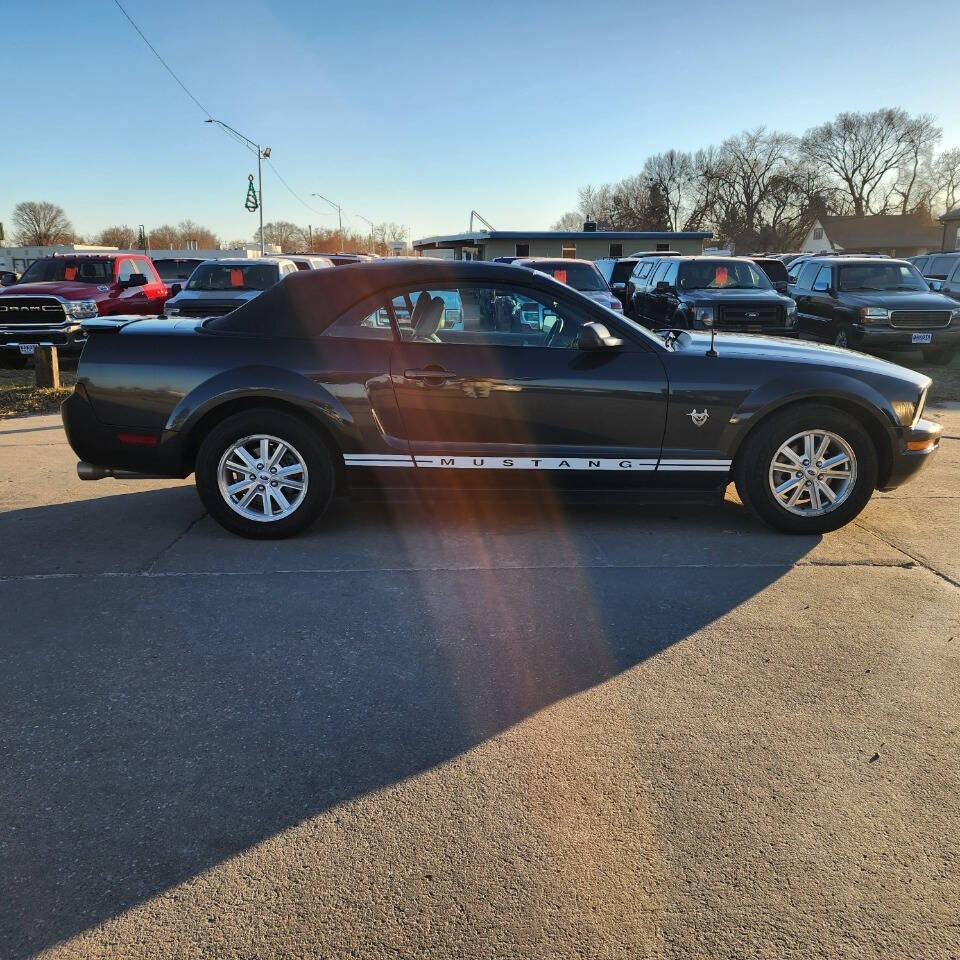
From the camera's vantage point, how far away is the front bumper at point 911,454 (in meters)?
5.23

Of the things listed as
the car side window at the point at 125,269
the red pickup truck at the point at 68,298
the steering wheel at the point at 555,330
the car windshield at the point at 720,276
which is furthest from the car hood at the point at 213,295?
the steering wheel at the point at 555,330

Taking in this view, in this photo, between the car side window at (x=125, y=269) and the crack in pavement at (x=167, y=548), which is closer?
the crack in pavement at (x=167, y=548)

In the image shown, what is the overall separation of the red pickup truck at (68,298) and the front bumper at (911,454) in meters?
11.3

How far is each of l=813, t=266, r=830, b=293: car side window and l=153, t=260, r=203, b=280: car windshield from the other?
1707 cm

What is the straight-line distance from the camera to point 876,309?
1389 cm

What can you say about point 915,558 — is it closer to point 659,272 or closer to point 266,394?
point 266,394

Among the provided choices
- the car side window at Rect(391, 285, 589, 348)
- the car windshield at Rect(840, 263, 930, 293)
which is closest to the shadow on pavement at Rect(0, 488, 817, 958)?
the car side window at Rect(391, 285, 589, 348)

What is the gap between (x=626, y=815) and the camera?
2.59 m

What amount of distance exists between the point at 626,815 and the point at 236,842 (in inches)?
46.3

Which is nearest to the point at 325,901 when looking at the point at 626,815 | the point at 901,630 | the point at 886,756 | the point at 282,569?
the point at 626,815

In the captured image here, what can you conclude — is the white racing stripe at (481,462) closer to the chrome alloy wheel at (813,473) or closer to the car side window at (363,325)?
the car side window at (363,325)

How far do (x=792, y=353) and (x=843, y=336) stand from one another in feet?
33.4

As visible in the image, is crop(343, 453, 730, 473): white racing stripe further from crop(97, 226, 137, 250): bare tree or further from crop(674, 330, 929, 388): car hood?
crop(97, 226, 137, 250): bare tree

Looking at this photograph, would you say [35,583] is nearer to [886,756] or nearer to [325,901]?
[325,901]
